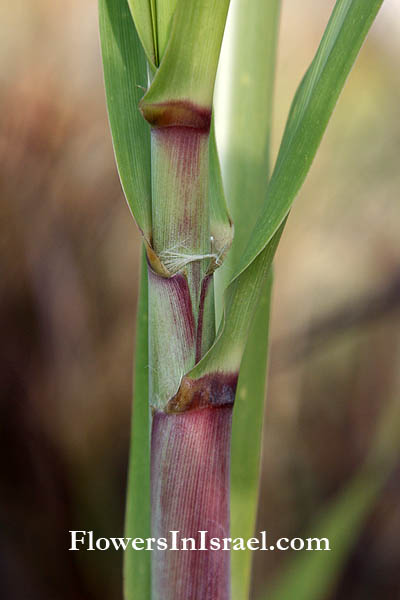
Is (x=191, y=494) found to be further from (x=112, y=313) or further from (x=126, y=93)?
(x=112, y=313)

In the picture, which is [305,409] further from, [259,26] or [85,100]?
[259,26]

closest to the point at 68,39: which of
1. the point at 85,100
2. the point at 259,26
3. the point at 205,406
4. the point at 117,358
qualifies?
the point at 85,100

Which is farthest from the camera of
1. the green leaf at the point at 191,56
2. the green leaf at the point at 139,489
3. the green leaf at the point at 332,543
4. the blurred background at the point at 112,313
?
the blurred background at the point at 112,313

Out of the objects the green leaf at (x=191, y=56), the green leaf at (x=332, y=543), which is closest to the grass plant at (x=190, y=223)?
the green leaf at (x=191, y=56)

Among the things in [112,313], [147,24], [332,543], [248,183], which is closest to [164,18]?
[147,24]

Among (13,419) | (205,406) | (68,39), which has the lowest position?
(13,419)

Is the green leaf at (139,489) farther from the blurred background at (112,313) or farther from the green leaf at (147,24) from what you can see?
the blurred background at (112,313)

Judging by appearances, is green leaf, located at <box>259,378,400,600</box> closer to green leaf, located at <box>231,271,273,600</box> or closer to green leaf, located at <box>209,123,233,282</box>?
green leaf, located at <box>231,271,273,600</box>
